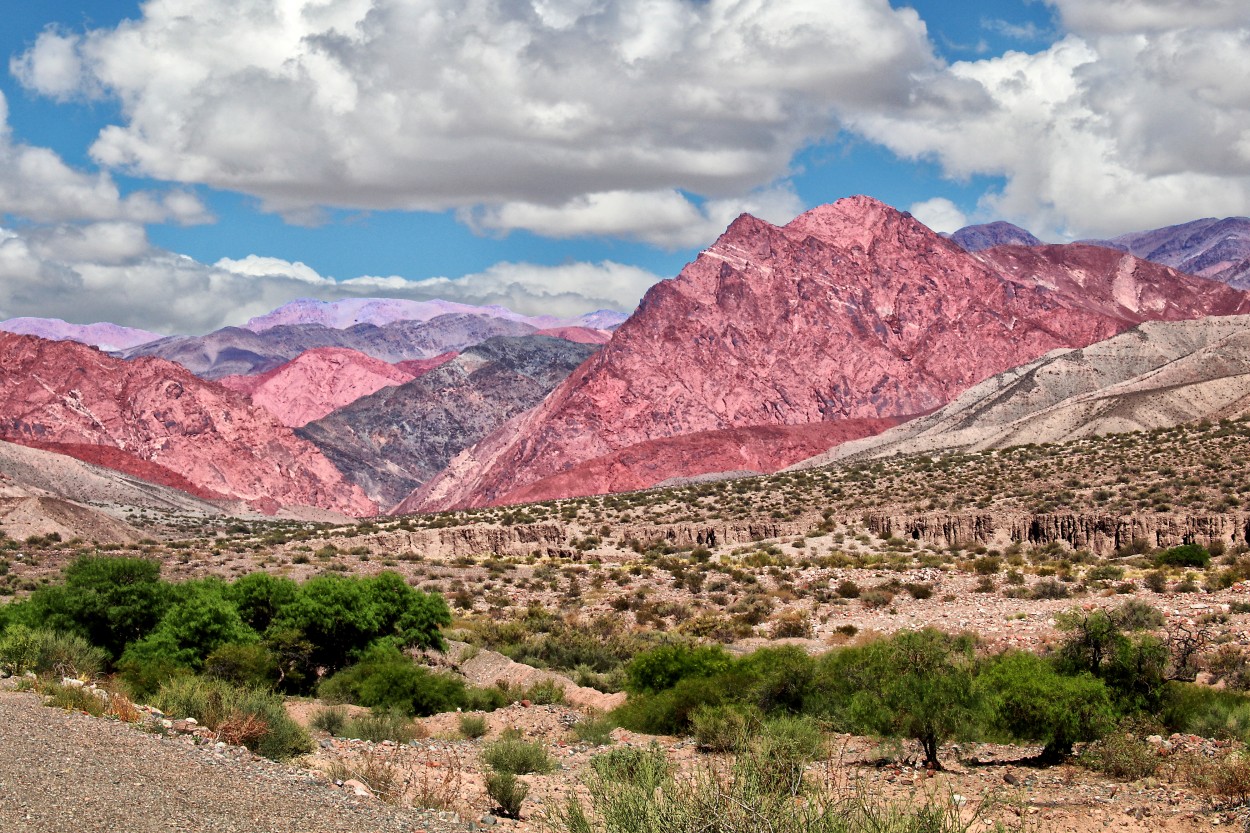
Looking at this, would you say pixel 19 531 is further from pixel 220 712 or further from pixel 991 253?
pixel 991 253

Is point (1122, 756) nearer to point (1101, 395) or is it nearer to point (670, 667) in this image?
point (670, 667)

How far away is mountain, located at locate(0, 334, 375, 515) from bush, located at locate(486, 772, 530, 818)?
114020 millimetres

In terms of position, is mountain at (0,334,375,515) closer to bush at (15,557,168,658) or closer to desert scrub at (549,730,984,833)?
bush at (15,557,168,658)

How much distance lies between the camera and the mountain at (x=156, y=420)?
129 metres

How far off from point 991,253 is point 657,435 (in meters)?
64.6

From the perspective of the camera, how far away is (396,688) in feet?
72.4

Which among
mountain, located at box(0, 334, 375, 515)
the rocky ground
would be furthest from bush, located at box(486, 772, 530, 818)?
mountain, located at box(0, 334, 375, 515)

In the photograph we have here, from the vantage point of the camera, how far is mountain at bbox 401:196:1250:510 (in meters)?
135

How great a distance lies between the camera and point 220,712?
15906 mm

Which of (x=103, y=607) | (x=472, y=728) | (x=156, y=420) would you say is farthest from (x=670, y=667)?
(x=156, y=420)

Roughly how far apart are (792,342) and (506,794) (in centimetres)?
12986

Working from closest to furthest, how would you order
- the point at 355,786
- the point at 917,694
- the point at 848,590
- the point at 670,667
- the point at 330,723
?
the point at 355,786
the point at 917,694
the point at 330,723
the point at 670,667
the point at 848,590

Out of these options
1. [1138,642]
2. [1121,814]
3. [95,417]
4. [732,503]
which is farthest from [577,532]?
[95,417]

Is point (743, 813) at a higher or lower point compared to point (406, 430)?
lower
